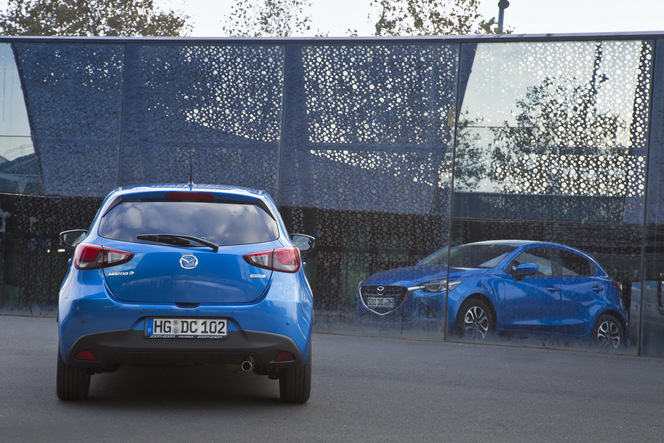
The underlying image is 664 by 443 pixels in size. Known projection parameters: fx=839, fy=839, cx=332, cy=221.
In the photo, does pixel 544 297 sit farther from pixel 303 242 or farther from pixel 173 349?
pixel 173 349

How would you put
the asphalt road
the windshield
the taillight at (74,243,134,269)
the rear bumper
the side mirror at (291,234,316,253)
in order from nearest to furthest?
the asphalt road → the rear bumper → the taillight at (74,243,134,269) → the side mirror at (291,234,316,253) → the windshield

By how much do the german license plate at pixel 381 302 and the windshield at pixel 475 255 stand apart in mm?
740

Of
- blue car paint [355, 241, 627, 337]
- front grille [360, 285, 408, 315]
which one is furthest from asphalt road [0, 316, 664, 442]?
front grille [360, 285, 408, 315]

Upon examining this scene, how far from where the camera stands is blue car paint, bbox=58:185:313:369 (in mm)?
5207

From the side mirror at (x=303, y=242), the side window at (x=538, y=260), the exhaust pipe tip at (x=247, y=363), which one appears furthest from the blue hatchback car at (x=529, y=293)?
the exhaust pipe tip at (x=247, y=363)

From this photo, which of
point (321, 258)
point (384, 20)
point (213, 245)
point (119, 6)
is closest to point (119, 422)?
point (213, 245)

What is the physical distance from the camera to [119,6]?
3559 centimetres

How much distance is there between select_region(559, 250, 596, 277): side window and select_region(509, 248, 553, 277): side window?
0.17 metres

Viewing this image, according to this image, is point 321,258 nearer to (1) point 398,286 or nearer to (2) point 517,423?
(1) point 398,286

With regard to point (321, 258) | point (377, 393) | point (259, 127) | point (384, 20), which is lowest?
point (377, 393)

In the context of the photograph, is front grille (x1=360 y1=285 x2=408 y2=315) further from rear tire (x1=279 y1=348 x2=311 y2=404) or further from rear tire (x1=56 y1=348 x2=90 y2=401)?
rear tire (x1=56 y1=348 x2=90 y2=401)

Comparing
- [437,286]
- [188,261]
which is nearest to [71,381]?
[188,261]

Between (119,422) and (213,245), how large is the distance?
1.23 m

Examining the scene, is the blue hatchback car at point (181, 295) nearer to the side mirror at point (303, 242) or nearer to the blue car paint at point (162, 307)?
the blue car paint at point (162, 307)
